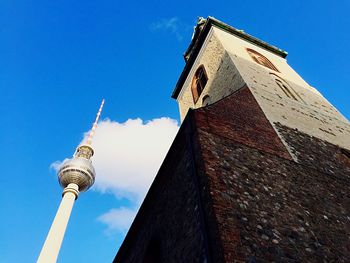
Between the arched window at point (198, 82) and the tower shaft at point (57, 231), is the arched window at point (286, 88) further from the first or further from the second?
the tower shaft at point (57, 231)

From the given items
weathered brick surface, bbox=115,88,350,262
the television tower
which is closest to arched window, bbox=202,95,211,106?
weathered brick surface, bbox=115,88,350,262

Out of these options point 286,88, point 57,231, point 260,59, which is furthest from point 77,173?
point 260,59

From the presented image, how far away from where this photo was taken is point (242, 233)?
4637 mm

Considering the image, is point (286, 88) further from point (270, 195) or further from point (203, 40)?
point (270, 195)

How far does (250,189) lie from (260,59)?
11470 mm

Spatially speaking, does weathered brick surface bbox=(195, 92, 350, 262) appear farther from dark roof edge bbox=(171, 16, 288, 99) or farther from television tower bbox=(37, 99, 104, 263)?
dark roof edge bbox=(171, 16, 288, 99)

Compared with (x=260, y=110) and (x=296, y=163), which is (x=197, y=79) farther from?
(x=296, y=163)

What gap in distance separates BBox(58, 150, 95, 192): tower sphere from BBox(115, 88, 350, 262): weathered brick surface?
6938 millimetres

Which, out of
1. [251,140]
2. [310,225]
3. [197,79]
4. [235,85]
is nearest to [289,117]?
[235,85]

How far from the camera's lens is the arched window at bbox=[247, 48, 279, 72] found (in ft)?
50.1

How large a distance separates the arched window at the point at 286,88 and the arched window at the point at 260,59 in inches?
56.6

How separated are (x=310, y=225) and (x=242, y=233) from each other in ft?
4.73

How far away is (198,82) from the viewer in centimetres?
1702

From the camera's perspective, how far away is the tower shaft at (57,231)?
34.7 ft
